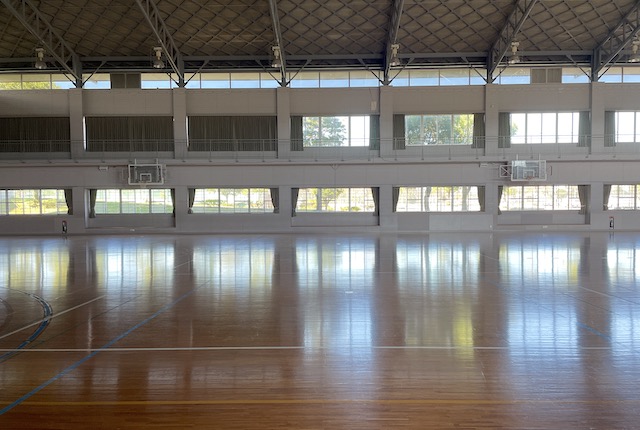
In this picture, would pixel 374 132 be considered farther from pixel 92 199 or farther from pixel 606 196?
pixel 92 199

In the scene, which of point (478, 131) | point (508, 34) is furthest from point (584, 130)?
point (508, 34)

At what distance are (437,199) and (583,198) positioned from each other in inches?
418

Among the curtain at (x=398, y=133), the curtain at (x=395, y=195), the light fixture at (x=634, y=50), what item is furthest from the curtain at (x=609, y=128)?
the curtain at (x=395, y=195)

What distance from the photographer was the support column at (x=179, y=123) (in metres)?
34.9

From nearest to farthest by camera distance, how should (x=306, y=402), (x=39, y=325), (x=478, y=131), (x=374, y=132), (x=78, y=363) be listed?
(x=306, y=402), (x=78, y=363), (x=39, y=325), (x=478, y=131), (x=374, y=132)

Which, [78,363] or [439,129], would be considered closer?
[78,363]

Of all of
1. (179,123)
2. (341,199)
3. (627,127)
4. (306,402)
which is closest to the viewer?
(306,402)

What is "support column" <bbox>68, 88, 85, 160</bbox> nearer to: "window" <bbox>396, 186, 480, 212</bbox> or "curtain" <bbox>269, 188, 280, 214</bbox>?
"curtain" <bbox>269, 188, 280, 214</bbox>

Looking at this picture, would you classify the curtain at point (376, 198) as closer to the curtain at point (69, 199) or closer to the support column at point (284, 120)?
the support column at point (284, 120)

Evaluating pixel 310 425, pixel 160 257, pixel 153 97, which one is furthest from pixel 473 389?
pixel 153 97

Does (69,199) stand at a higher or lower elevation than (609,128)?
lower

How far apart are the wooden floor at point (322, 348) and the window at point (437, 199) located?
19.5m

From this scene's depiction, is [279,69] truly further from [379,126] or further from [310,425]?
[310,425]

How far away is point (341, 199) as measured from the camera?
117 ft
